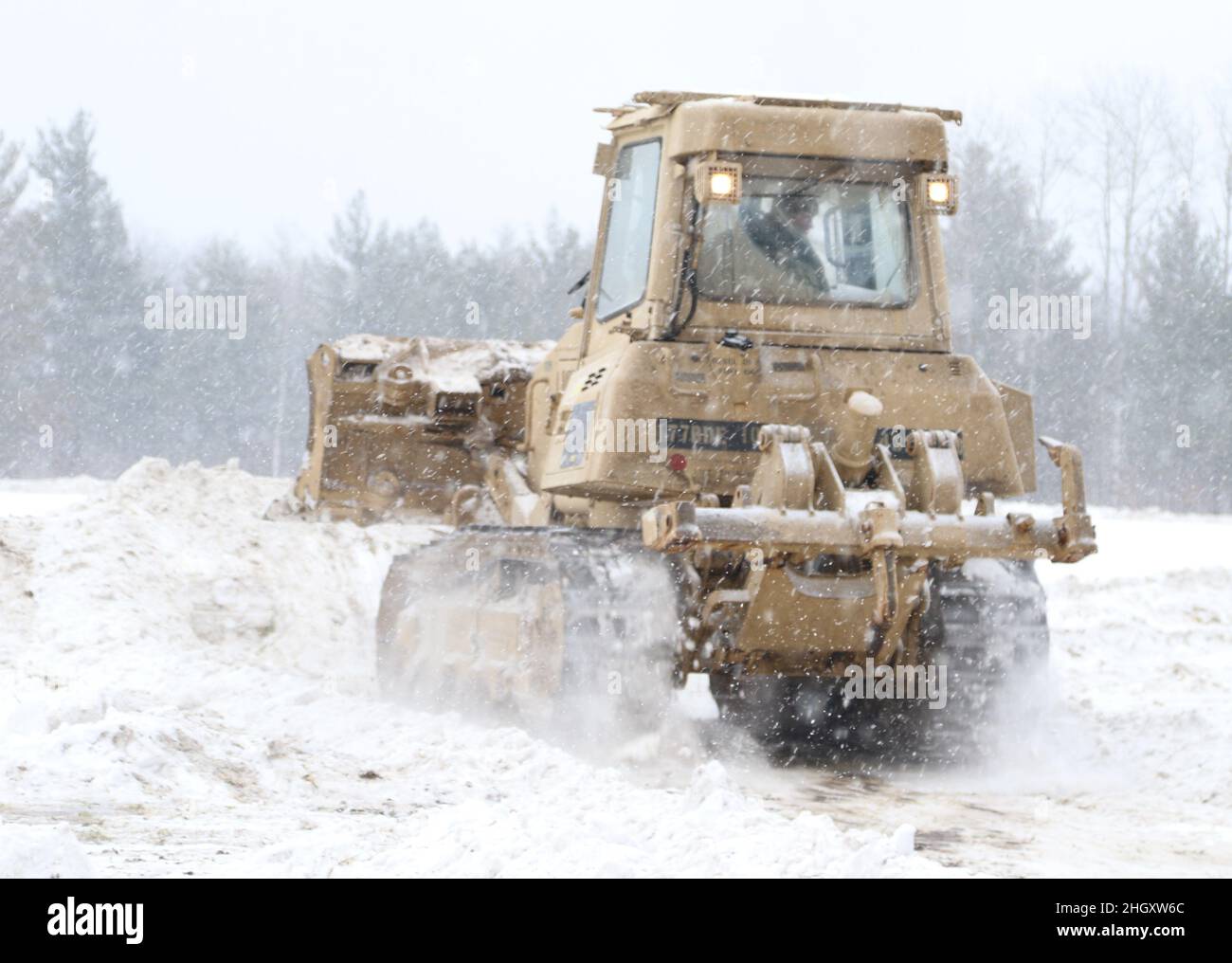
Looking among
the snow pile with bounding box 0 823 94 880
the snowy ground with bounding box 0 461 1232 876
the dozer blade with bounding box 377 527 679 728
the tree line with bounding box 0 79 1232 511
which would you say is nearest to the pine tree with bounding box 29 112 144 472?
the tree line with bounding box 0 79 1232 511

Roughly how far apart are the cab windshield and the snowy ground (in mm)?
2163

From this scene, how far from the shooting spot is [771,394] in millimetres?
8055

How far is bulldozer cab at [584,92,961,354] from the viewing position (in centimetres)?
820

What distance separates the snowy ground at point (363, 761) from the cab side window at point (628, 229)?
2197 millimetres

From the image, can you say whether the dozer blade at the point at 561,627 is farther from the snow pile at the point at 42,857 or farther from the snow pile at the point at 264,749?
the snow pile at the point at 42,857

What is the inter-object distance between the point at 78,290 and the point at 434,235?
1397 cm

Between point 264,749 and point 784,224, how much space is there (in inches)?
137

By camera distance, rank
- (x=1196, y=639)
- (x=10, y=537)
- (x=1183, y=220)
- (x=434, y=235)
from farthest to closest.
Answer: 1. (x=434, y=235)
2. (x=1183, y=220)
3. (x=1196, y=639)
4. (x=10, y=537)

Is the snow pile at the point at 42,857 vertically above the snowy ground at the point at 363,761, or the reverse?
the snow pile at the point at 42,857

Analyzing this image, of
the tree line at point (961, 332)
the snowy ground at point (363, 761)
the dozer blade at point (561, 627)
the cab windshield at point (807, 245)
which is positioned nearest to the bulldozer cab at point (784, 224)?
the cab windshield at point (807, 245)

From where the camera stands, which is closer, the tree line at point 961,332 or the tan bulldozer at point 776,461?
the tan bulldozer at point 776,461

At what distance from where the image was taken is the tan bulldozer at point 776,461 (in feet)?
25.3
